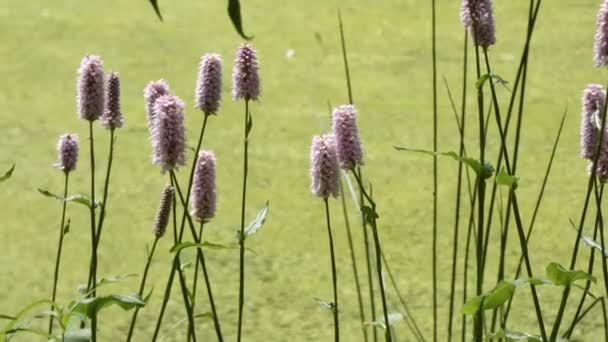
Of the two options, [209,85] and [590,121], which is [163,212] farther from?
[590,121]

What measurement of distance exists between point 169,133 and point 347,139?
0.14 metres

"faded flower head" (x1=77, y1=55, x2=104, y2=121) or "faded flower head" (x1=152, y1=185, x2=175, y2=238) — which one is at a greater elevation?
"faded flower head" (x1=77, y1=55, x2=104, y2=121)

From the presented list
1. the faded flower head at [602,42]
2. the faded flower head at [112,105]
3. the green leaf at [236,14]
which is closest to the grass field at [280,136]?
the faded flower head at [112,105]

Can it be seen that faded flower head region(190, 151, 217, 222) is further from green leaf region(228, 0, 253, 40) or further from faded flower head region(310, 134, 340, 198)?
green leaf region(228, 0, 253, 40)

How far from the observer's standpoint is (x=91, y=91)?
1.13 m

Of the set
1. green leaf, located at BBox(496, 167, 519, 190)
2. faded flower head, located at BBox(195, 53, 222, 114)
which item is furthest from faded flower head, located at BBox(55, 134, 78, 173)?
green leaf, located at BBox(496, 167, 519, 190)

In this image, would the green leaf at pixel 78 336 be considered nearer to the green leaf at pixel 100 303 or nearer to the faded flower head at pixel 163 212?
the green leaf at pixel 100 303

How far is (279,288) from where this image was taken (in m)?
2.00

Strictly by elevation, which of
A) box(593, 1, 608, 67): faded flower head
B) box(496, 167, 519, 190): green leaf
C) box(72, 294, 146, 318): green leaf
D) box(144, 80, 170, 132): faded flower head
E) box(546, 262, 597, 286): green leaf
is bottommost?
box(72, 294, 146, 318): green leaf

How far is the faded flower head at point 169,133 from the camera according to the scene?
3.33 ft

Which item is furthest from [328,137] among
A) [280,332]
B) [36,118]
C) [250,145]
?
[36,118]

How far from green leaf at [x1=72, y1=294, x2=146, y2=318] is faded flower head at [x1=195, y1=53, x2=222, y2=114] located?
0.61ft

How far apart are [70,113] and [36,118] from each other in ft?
0.23

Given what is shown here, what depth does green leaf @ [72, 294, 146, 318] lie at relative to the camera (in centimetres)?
92
